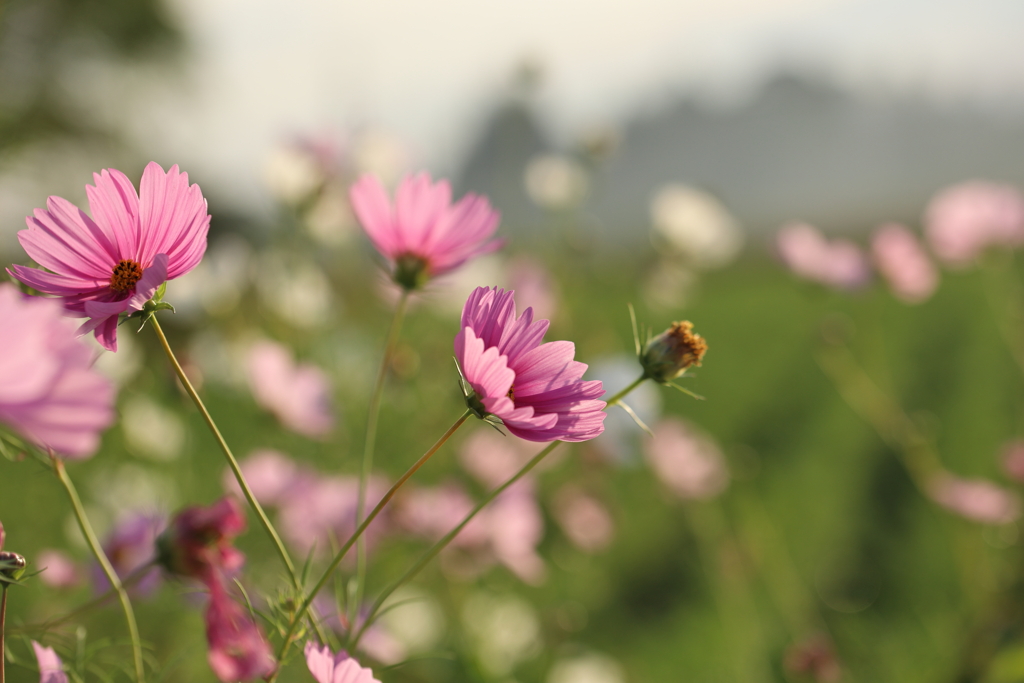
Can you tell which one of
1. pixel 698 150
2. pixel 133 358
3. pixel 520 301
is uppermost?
pixel 520 301

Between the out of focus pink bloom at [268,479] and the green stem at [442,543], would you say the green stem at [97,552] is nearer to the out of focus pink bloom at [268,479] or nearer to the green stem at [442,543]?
the green stem at [442,543]

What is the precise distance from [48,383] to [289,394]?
1.59 ft

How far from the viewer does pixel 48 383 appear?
0.47 feet

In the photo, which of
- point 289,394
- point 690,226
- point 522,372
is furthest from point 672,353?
point 690,226

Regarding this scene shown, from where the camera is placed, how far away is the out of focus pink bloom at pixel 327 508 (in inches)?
21.9

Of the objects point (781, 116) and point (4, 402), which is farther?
point (781, 116)

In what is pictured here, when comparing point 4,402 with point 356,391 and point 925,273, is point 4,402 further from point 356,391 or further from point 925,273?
point 356,391

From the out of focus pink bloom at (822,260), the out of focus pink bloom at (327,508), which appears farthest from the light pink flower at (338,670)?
the out of focus pink bloom at (822,260)

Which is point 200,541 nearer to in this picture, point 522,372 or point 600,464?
point 522,372

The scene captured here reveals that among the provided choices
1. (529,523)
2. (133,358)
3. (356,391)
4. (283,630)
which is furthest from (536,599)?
(283,630)

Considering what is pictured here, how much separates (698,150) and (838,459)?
41235 millimetres

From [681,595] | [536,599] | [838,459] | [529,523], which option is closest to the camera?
[529,523]

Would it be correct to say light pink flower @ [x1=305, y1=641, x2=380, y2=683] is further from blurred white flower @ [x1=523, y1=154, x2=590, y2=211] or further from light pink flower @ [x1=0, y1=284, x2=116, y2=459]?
blurred white flower @ [x1=523, y1=154, x2=590, y2=211]

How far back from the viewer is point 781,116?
134 feet
